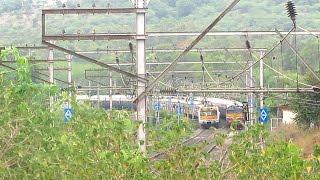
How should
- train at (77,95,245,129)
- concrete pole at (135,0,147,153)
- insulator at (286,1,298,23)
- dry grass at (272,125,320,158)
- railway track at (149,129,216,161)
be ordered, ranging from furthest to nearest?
train at (77,95,245,129) → dry grass at (272,125,320,158) → concrete pole at (135,0,147,153) → insulator at (286,1,298,23) → railway track at (149,129,216,161)

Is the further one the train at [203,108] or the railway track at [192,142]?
the train at [203,108]

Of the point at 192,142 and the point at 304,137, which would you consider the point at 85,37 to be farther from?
the point at 304,137

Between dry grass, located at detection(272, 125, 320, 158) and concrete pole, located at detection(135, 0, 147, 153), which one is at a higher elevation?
concrete pole, located at detection(135, 0, 147, 153)

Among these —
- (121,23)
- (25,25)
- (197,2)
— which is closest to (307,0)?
(197,2)

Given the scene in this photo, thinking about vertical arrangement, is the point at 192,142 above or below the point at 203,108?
below

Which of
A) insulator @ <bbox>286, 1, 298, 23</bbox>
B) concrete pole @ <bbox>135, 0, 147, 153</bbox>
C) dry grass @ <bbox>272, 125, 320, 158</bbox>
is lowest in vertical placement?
dry grass @ <bbox>272, 125, 320, 158</bbox>

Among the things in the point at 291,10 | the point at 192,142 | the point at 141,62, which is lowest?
the point at 192,142

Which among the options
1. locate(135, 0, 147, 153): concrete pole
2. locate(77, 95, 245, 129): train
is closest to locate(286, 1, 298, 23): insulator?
locate(135, 0, 147, 153): concrete pole

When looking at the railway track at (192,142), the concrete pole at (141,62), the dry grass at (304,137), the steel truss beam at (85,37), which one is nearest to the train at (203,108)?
the railway track at (192,142)

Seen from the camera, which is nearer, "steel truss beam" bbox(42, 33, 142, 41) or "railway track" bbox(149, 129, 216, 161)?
"railway track" bbox(149, 129, 216, 161)

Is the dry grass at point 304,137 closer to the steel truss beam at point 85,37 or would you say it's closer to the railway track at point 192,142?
the railway track at point 192,142

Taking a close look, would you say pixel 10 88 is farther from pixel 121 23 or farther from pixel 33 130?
pixel 121 23

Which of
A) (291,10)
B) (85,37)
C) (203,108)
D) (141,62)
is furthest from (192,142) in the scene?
(203,108)

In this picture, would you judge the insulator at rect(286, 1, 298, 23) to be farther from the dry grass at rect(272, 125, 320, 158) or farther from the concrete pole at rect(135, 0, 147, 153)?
the dry grass at rect(272, 125, 320, 158)
